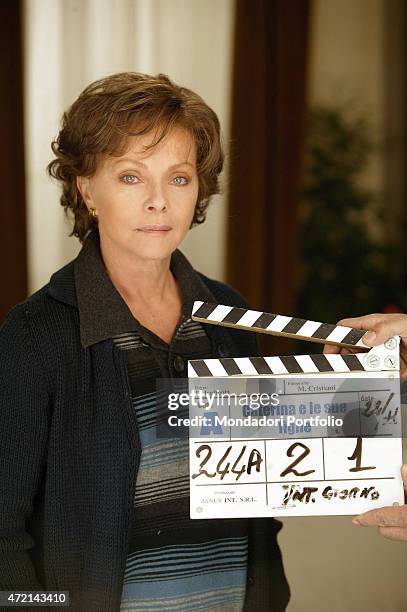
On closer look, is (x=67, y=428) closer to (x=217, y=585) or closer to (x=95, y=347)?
(x=95, y=347)

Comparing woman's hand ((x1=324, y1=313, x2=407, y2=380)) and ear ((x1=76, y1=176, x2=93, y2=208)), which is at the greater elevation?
ear ((x1=76, y1=176, x2=93, y2=208))

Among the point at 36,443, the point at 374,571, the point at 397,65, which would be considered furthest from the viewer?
the point at 397,65

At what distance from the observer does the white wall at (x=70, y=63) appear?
8.55ft

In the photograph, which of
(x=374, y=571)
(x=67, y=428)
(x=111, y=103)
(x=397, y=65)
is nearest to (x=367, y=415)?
(x=374, y=571)

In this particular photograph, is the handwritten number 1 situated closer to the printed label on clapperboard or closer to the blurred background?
the printed label on clapperboard

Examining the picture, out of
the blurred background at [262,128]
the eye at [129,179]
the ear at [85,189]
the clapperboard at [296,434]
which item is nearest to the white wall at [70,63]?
the blurred background at [262,128]

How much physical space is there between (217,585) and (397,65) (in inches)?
158

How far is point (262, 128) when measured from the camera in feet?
10.4

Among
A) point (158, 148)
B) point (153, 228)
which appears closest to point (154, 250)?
point (153, 228)

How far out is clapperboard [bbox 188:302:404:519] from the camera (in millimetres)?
1097

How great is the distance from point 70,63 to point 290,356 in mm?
1907

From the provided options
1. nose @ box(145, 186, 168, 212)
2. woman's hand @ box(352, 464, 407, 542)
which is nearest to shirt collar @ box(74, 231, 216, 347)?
nose @ box(145, 186, 168, 212)

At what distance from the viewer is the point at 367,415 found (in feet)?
3.66

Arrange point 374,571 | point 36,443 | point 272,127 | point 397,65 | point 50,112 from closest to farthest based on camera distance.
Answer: point 36,443
point 374,571
point 50,112
point 272,127
point 397,65
